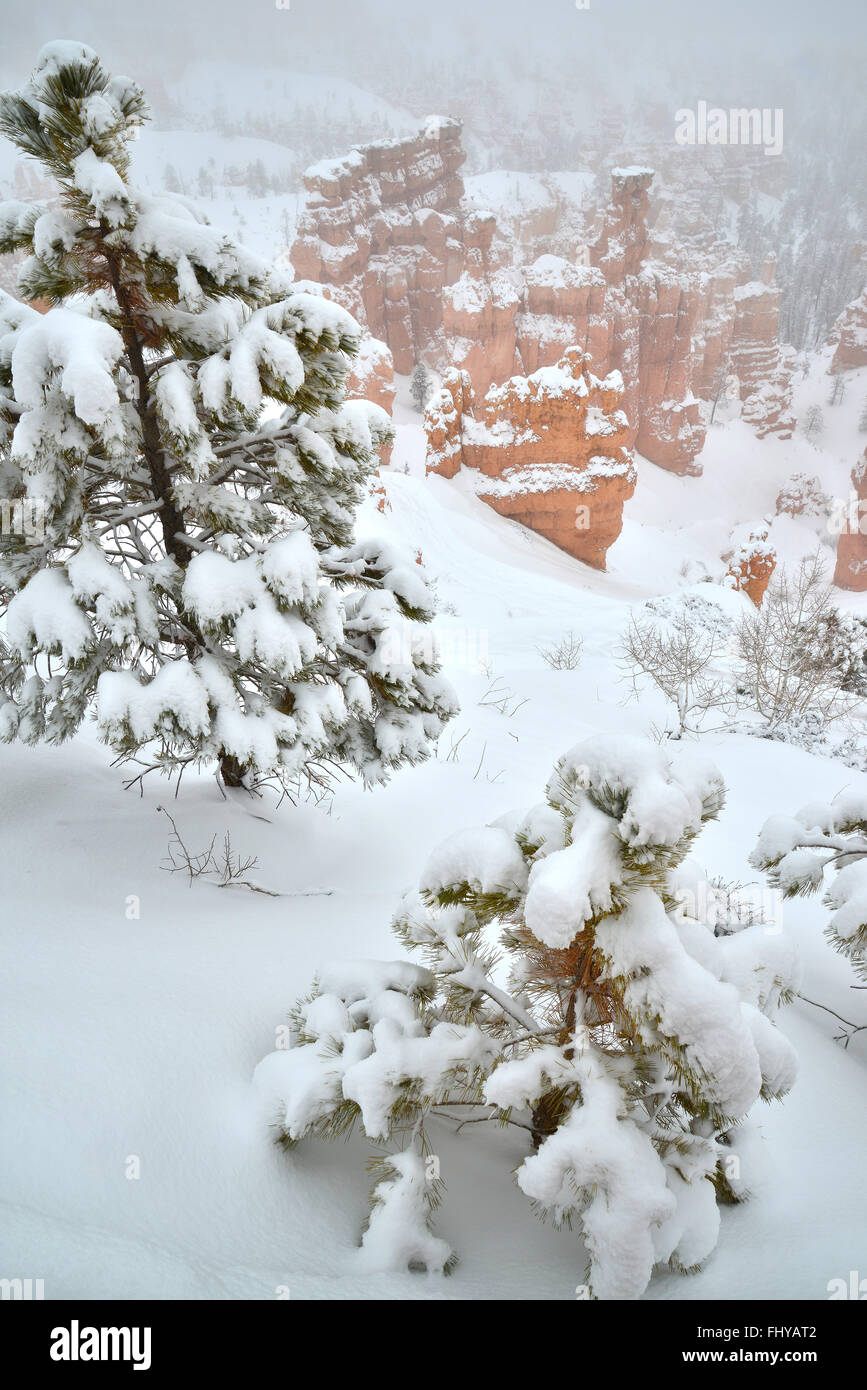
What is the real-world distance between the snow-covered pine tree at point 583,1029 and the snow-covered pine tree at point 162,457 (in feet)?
4.80

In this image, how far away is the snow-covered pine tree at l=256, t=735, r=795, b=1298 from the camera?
1.38 m

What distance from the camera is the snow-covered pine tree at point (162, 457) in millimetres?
2648

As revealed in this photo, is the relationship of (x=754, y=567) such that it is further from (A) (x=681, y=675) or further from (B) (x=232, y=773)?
(B) (x=232, y=773)

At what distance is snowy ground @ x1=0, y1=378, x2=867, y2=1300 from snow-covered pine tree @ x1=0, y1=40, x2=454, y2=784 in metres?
0.65

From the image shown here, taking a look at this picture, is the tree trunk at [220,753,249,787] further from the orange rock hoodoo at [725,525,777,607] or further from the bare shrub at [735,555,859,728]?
the orange rock hoodoo at [725,525,777,607]

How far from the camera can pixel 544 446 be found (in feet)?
83.0

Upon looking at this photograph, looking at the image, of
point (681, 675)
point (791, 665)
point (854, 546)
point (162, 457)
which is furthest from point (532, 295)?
point (162, 457)

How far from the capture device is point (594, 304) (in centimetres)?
3869

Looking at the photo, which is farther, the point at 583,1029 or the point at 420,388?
the point at 420,388

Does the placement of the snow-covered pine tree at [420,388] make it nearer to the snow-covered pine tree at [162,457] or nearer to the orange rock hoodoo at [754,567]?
the orange rock hoodoo at [754,567]

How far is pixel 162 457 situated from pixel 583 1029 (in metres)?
3.19

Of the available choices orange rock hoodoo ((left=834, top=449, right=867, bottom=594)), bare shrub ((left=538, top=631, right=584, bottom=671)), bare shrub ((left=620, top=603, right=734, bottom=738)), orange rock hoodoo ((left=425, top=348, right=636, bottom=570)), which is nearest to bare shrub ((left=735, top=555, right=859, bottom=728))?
bare shrub ((left=620, top=603, right=734, bottom=738))

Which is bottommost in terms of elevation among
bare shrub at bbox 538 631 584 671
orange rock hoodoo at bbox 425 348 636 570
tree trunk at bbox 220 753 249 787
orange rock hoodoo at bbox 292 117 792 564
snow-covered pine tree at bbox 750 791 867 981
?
bare shrub at bbox 538 631 584 671
